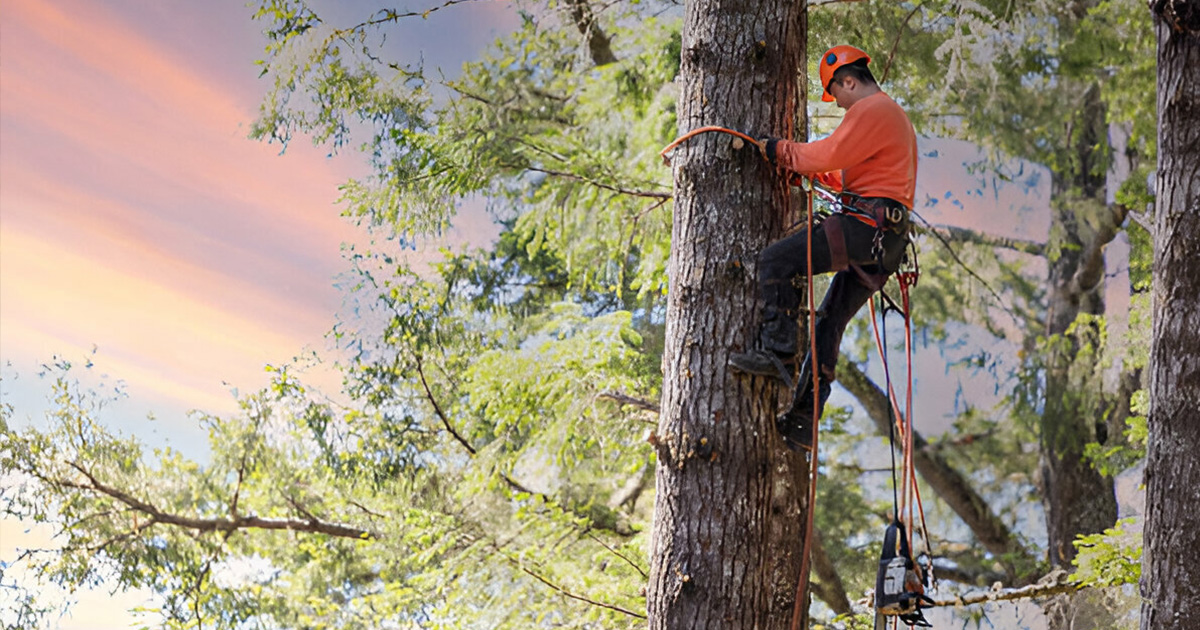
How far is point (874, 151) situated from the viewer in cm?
282

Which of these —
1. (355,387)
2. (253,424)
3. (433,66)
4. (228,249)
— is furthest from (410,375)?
(433,66)

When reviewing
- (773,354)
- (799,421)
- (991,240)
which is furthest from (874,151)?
(991,240)

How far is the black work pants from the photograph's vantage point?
8.59 ft

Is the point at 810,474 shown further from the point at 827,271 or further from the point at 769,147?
the point at 769,147

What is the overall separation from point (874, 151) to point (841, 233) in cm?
25

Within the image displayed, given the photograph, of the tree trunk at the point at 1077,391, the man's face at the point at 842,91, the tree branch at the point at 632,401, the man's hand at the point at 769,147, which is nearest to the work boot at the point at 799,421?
the man's hand at the point at 769,147

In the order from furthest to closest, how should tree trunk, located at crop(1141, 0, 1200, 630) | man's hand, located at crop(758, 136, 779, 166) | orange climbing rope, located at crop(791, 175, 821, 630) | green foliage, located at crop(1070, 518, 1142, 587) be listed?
green foliage, located at crop(1070, 518, 1142, 587) < tree trunk, located at crop(1141, 0, 1200, 630) < man's hand, located at crop(758, 136, 779, 166) < orange climbing rope, located at crop(791, 175, 821, 630)

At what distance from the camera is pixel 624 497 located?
329 inches

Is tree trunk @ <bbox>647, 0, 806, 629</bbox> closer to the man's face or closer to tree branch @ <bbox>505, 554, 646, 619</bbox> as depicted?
the man's face

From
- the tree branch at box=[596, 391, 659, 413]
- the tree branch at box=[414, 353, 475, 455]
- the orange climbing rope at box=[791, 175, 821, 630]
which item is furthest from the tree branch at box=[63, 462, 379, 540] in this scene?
the orange climbing rope at box=[791, 175, 821, 630]

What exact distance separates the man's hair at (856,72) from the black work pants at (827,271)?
42 cm

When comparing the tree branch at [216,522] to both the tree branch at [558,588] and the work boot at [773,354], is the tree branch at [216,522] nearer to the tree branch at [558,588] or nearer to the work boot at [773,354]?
the tree branch at [558,588]

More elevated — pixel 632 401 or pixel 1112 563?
pixel 632 401

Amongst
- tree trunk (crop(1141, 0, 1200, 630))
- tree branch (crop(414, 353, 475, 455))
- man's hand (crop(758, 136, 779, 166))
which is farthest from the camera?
tree branch (crop(414, 353, 475, 455))
